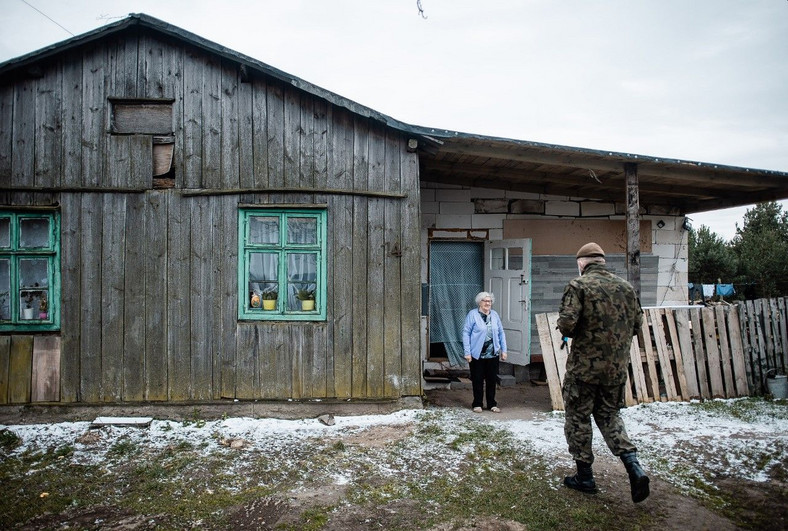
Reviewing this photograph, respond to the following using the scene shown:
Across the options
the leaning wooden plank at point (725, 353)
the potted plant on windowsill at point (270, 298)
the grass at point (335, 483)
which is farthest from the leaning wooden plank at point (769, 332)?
the potted plant on windowsill at point (270, 298)

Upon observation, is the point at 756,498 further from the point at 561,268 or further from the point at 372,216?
the point at 561,268

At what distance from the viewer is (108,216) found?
602cm

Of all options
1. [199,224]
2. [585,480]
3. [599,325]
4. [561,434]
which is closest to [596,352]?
[599,325]

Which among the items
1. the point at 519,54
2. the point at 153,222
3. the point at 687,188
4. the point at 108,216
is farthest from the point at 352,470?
the point at 519,54

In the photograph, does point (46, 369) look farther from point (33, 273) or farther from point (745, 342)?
point (745, 342)

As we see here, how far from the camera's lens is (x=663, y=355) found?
21.8 feet

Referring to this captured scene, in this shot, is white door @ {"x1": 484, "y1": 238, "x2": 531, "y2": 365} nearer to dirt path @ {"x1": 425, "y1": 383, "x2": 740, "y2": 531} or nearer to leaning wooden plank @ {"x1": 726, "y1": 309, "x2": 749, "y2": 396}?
leaning wooden plank @ {"x1": 726, "y1": 309, "x2": 749, "y2": 396}

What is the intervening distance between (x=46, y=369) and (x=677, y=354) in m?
7.96

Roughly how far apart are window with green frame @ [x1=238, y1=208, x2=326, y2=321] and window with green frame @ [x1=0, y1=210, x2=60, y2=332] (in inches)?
86.1

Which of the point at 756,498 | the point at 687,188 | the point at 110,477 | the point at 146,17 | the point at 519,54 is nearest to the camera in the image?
the point at 756,498

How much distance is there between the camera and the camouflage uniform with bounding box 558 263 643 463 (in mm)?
3830

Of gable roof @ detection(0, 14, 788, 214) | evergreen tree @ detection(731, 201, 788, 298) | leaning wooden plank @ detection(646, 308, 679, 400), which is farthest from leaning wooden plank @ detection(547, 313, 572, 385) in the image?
evergreen tree @ detection(731, 201, 788, 298)

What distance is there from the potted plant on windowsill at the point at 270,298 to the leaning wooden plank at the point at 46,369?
245cm

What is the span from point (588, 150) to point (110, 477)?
20.8ft
